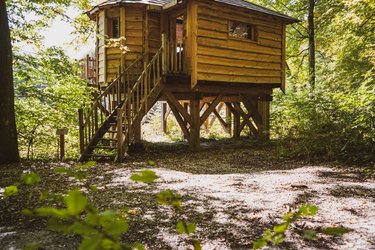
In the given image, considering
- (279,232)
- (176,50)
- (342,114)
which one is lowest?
(279,232)

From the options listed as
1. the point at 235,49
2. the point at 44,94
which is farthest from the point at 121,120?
the point at 235,49

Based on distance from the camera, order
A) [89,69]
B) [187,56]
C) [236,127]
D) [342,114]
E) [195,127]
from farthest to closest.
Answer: [236,127] → [89,69] → [195,127] → [187,56] → [342,114]

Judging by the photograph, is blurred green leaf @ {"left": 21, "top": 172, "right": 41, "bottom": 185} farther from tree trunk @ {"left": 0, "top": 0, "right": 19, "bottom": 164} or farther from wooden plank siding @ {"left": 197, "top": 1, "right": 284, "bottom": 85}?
wooden plank siding @ {"left": 197, "top": 1, "right": 284, "bottom": 85}

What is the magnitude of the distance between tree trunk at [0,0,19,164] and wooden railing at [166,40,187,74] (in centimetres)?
492

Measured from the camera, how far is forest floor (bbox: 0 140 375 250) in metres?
3.53

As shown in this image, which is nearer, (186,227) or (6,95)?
(186,227)

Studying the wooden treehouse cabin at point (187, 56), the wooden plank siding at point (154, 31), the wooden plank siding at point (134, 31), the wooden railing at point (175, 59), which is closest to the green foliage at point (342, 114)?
the wooden treehouse cabin at point (187, 56)

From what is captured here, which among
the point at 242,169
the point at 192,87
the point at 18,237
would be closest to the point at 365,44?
the point at 192,87

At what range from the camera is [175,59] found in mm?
11312

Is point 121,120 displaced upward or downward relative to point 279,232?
upward

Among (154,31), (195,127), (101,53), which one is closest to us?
(195,127)

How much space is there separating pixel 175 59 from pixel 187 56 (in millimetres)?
506

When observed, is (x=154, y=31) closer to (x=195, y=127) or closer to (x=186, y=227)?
(x=195, y=127)

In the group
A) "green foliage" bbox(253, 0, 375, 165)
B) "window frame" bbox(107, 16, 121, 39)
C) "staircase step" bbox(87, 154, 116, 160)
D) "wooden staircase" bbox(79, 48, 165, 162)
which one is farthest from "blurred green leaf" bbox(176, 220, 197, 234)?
"window frame" bbox(107, 16, 121, 39)
